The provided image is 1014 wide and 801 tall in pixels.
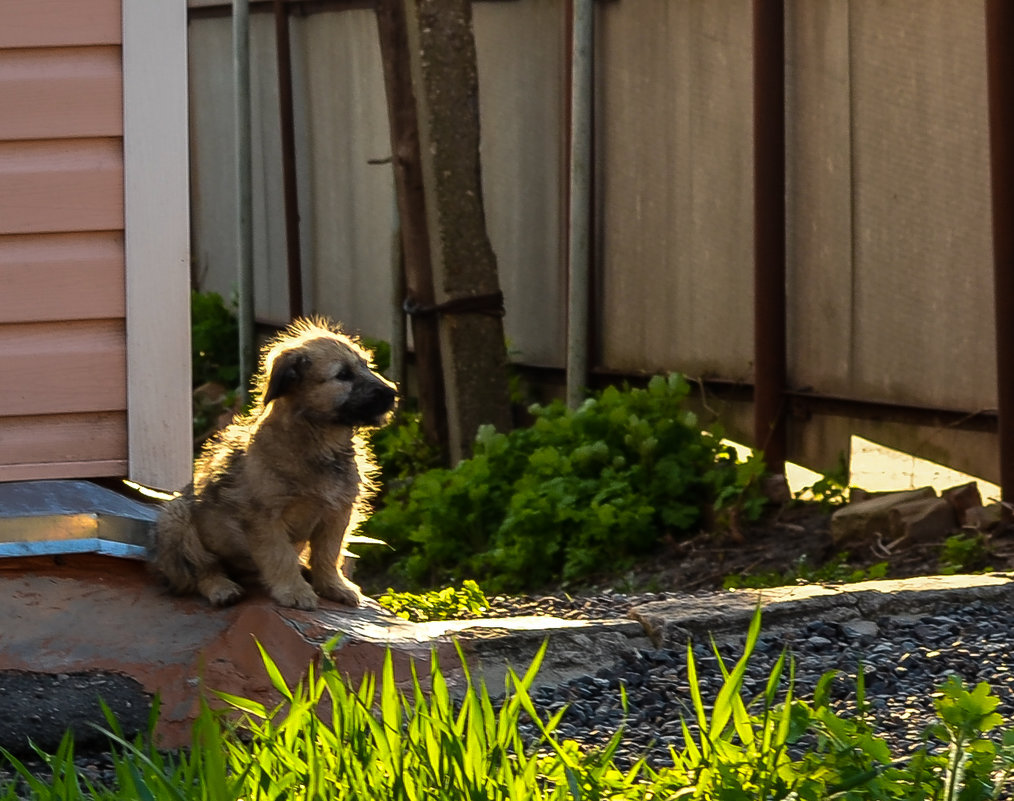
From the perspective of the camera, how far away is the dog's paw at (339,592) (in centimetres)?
513

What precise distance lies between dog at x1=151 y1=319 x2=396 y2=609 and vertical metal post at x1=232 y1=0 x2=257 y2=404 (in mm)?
7210

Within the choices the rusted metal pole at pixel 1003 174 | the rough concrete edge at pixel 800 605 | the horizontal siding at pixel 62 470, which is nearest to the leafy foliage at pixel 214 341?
the horizontal siding at pixel 62 470

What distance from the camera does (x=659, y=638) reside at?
15.3 feet

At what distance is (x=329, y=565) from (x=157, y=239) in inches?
49.3

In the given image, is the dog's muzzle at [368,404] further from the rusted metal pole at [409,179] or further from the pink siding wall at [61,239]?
the rusted metal pole at [409,179]

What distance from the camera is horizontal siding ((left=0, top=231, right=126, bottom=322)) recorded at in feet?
17.9

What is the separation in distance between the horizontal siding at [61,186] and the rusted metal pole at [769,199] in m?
3.34

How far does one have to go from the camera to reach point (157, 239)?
549 cm

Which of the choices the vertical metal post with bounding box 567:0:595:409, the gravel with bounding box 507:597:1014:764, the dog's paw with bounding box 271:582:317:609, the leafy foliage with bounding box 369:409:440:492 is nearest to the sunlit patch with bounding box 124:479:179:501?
the dog's paw with bounding box 271:582:317:609

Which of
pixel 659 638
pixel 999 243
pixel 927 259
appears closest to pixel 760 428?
pixel 927 259

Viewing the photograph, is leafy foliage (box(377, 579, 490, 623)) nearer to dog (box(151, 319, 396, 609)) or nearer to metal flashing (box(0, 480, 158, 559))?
→ dog (box(151, 319, 396, 609))

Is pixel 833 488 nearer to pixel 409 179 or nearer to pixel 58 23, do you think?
pixel 409 179

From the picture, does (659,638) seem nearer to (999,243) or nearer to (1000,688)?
(1000,688)

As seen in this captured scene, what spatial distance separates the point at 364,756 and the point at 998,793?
1.22 metres
